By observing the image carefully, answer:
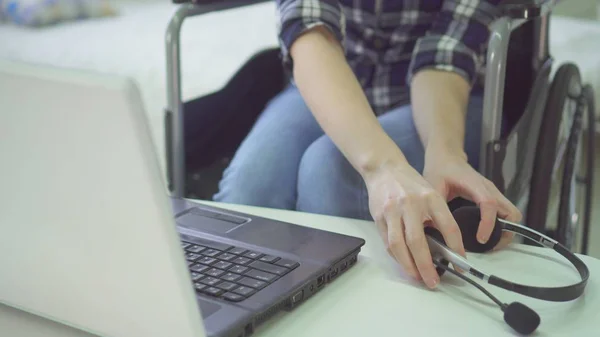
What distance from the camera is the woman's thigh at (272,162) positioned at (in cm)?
97

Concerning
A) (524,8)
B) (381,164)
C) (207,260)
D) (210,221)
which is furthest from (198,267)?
(524,8)

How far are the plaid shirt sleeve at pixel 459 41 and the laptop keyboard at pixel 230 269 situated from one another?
0.47 meters

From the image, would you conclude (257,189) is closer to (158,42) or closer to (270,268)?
(270,268)

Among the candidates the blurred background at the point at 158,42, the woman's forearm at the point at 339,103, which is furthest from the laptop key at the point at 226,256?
the blurred background at the point at 158,42

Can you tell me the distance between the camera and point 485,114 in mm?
901

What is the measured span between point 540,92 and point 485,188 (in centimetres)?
34

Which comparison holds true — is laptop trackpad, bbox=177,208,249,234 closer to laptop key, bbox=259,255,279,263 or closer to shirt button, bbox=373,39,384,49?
laptop key, bbox=259,255,279,263

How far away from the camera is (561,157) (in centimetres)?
118

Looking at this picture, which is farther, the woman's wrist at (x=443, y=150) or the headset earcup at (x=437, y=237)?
the woman's wrist at (x=443, y=150)

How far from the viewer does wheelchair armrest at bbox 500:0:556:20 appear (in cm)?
86

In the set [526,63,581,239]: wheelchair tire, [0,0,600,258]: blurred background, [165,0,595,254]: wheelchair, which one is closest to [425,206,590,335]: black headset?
[165,0,595,254]: wheelchair

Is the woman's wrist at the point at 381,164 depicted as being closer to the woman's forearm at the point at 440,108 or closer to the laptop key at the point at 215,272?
the woman's forearm at the point at 440,108

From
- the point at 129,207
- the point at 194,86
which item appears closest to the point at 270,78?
the point at 194,86

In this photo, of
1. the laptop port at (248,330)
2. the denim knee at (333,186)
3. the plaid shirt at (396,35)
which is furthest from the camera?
the plaid shirt at (396,35)
